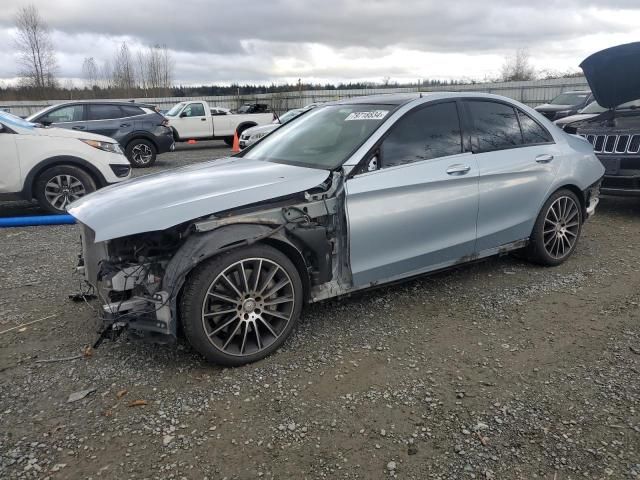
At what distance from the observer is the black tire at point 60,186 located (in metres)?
6.94

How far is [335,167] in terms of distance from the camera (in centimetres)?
351

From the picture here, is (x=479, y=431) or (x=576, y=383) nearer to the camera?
(x=479, y=431)

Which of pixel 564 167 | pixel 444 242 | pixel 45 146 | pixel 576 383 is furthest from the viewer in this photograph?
pixel 45 146

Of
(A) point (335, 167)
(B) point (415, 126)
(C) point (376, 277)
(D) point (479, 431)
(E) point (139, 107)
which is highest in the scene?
(E) point (139, 107)

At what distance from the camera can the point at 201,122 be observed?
18.3m

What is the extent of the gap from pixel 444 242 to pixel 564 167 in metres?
1.66

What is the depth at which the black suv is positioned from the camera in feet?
39.3

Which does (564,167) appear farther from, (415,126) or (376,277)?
(376,277)

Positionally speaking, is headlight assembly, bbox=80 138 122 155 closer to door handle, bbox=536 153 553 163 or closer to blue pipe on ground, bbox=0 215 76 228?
blue pipe on ground, bbox=0 215 76 228

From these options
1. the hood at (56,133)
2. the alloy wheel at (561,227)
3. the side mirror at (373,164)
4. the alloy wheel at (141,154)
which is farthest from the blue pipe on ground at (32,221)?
the alloy wheel at (141,154)

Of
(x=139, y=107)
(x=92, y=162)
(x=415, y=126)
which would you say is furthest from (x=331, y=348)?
(x=139, y=107)

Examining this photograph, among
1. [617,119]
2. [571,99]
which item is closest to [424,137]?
[617,119]

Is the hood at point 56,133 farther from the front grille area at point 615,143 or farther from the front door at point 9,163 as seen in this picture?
the front grille area at point 615,143

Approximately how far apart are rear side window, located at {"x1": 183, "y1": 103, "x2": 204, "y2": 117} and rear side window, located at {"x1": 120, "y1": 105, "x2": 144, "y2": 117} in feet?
16.9
